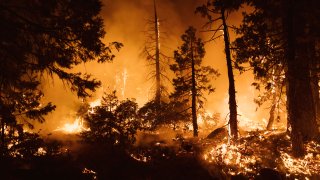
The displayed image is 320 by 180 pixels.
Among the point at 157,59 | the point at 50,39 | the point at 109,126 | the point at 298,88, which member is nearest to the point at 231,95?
the point at 298,88

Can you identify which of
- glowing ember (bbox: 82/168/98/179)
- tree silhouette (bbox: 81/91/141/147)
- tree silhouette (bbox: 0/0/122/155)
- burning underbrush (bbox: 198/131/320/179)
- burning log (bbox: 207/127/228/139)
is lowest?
glowing ember (bbox: 82/168/98/179)

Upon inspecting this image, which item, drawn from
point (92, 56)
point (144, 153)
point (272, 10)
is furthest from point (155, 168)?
point (272, 10)

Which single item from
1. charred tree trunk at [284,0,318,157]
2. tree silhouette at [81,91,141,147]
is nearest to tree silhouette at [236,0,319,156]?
charred tree trunk at [284,0,318,157]

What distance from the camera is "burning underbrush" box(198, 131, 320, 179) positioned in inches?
516

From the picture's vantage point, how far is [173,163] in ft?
44.0

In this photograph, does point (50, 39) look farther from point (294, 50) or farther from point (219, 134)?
point (219, 134)

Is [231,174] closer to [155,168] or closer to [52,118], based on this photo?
[155,168]

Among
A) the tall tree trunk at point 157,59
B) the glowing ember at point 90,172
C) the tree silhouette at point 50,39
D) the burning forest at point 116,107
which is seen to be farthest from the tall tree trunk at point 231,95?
the tall tree trunk at point 157,59

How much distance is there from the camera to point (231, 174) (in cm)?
1310

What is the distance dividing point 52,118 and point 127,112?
44.1 m

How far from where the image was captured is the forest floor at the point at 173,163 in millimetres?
11969

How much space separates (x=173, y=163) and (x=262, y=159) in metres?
4.15

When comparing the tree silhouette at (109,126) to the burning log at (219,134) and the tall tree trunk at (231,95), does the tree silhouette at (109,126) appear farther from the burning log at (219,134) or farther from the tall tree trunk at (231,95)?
the burning log at (219,134)

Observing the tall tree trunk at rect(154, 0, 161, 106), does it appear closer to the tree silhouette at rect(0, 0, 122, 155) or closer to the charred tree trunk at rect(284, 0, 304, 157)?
the charred tree trunk at rect(284, 0, 304, 157)
